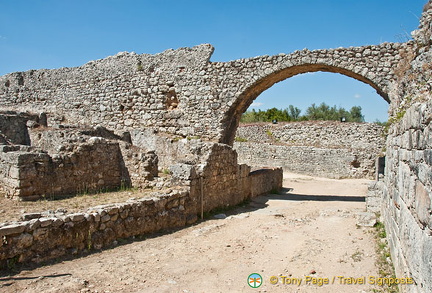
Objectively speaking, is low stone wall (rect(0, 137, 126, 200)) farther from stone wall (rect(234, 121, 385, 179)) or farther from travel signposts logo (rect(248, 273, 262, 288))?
stone wall (rect(234, 121, 385, 179))

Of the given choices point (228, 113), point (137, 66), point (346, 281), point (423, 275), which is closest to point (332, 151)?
point (228, 113)

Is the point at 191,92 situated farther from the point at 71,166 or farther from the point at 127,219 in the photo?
the point at 127,219

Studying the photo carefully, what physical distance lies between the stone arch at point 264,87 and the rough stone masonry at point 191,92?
0.13 ft

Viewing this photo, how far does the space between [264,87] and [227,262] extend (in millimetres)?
8129

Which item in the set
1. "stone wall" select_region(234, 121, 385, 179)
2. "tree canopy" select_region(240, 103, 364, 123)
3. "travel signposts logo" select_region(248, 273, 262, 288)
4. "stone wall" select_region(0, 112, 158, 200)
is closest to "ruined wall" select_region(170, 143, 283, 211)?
"stone wall" select_region(0, 112, 158, 200)

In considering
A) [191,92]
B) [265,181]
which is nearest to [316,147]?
[265,181]

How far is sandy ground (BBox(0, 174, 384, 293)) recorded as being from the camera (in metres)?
4.08

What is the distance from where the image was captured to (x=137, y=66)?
13.2 metres

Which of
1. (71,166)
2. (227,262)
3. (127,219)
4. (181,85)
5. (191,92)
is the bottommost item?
(227,262)

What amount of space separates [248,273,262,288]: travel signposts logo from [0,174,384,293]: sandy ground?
50mm

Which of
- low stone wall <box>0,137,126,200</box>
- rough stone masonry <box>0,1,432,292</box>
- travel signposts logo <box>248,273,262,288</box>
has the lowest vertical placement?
travel signposts logo <box>248,273,262,288</box>

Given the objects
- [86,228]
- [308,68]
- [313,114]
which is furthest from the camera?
[313,114]

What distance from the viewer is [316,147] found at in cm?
2150

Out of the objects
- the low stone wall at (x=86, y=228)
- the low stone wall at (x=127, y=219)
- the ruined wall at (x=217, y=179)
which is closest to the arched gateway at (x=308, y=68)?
the ruined wall at (x=217, y=179)
